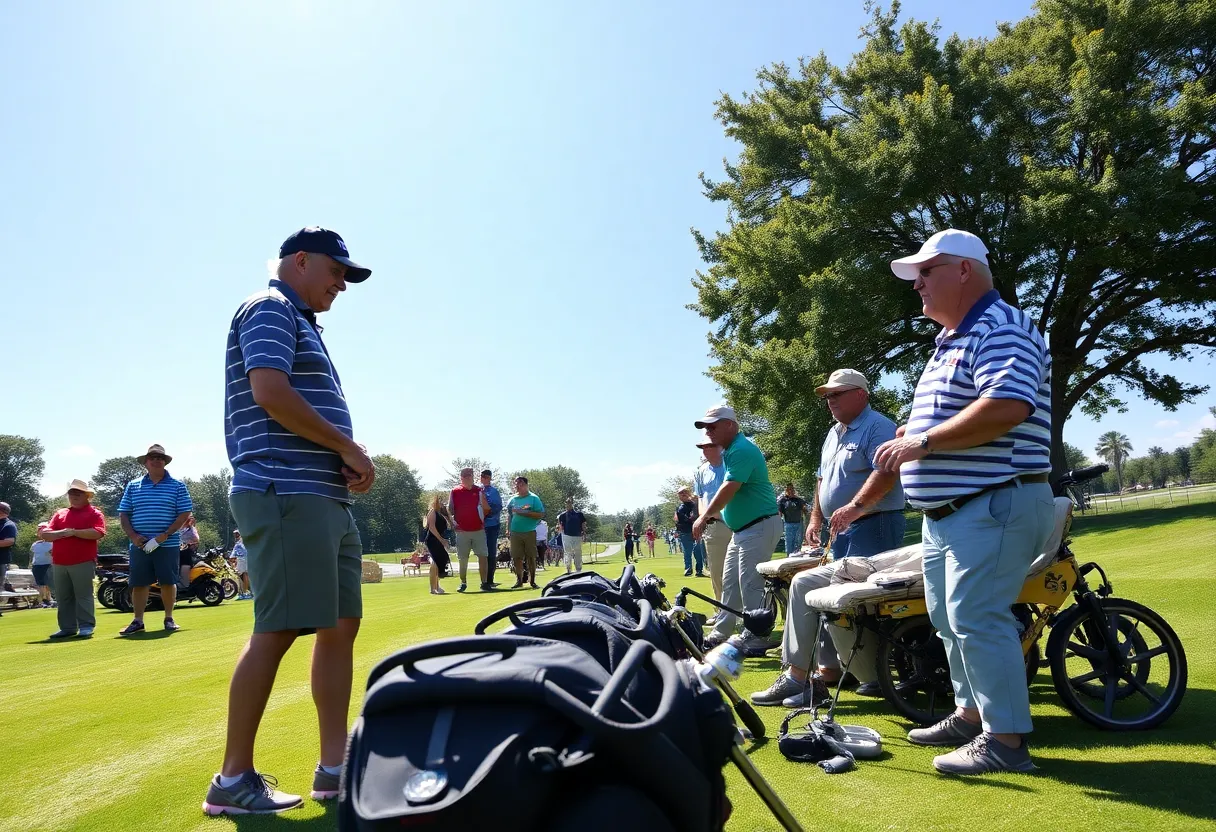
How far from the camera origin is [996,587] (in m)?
3.42

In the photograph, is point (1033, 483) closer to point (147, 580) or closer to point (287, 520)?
point (287, 520)

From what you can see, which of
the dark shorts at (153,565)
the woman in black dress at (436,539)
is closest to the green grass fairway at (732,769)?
the dark shorts at (153,565)

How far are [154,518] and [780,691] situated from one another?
28.5ft

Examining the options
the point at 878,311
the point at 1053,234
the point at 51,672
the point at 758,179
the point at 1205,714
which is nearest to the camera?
the point at 1205,714

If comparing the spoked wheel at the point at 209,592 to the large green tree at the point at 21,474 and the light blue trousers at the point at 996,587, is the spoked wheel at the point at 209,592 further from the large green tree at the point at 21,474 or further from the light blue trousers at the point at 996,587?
the large green tree at the point at 21,474

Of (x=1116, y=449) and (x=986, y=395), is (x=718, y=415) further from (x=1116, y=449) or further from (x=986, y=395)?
(x=1116, y=449)

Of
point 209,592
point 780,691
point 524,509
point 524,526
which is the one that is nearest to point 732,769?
point 780,691

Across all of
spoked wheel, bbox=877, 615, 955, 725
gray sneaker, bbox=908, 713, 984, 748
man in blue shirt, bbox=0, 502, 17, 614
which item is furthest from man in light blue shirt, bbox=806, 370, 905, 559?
man in blue shirt, bbox=0, 502, 17, 614

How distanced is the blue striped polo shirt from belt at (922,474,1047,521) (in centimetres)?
940

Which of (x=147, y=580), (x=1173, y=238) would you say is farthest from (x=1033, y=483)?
(x=1173, y=238)

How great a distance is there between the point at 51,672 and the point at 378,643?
9.92 feet

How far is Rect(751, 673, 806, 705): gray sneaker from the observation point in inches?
191

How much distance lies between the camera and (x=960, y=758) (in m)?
3.42

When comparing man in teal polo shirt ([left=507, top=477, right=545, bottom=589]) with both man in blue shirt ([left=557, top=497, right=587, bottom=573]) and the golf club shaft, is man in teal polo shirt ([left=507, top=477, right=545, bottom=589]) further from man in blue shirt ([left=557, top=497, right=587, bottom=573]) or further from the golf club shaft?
the golf club shaft
